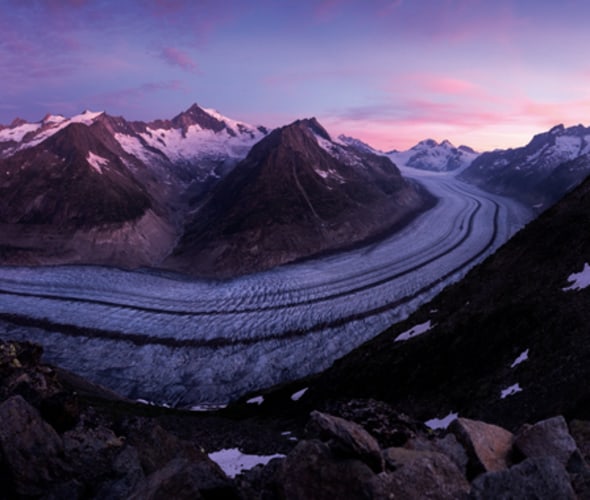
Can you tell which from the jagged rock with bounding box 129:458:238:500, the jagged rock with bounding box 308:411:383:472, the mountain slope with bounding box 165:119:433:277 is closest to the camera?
the jagged rock with bounding box 129:458:238:500

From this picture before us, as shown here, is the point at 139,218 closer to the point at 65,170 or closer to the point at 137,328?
the point at 65,170

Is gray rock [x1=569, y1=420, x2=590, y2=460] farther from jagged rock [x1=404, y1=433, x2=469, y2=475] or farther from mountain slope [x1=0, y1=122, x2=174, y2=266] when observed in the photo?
mountain slope [x1=0, y1=122, x2=174, y2=266]

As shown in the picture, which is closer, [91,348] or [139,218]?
[91,348]

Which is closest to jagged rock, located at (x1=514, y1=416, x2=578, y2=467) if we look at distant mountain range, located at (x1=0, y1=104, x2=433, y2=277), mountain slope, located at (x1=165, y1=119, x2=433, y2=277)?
mountain slope, located at (x1=165, y1=119, x2=433, y2=277)

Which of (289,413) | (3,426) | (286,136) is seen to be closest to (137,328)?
(289,413)

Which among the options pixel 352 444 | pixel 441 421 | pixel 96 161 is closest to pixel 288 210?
pixel 96 161

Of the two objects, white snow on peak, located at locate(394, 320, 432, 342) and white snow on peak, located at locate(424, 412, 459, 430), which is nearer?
white snow on peak, located at locate(424, 412, 459, 430)

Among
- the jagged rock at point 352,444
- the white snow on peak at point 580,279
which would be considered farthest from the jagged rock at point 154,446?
the white snow on peak at point 580,279
